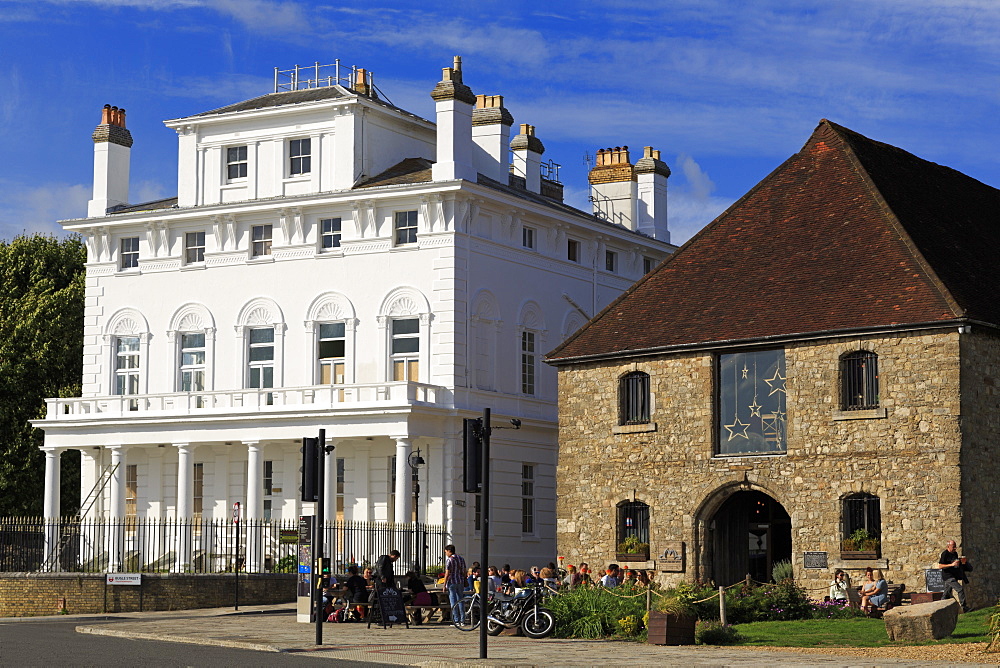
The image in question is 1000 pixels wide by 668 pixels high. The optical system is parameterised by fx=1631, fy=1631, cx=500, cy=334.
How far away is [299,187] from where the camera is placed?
53.3 metres

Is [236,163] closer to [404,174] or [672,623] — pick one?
[404,174]

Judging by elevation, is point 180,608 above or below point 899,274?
below

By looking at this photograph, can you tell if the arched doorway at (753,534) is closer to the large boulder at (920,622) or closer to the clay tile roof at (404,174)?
the large boulder at (920,622)

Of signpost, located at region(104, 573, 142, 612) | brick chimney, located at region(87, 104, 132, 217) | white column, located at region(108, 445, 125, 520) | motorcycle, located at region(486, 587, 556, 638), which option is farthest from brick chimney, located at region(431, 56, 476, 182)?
motorcycle, located at region(486, 587, 556, 638)

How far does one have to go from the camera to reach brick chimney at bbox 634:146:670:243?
201 feet

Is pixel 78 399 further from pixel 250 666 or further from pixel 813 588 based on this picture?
pixel 250 666

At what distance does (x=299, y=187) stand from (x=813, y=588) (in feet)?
80.1

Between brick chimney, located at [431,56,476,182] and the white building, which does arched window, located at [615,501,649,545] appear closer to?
the white building

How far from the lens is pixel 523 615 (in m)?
31.1

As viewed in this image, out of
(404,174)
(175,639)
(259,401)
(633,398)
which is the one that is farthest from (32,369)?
(175,639)

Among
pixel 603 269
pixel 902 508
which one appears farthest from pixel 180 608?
pixel 603 269

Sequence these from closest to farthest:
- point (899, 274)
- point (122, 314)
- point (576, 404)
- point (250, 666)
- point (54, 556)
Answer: point (250, 666)
point (899, 274)
point (576, 404)
point (54, 556)
point (122, 314)

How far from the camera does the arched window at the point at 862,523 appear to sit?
3508 centimetres

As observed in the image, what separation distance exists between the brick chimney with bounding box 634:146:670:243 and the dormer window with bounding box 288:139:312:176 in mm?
13928
